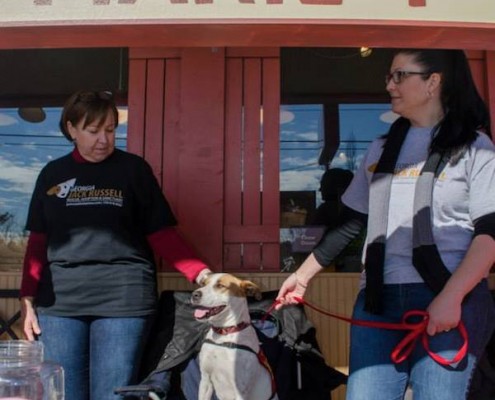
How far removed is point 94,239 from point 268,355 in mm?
1072

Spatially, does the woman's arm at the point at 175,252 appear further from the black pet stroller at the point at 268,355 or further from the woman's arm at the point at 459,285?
the woman's arm at the point at 459,285

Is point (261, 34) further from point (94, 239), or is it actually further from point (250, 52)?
point (250, 52)

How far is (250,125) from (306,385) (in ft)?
5.24

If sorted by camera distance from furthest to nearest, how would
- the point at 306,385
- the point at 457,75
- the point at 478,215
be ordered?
the point at 306,385, the point at 457,75, the point at 478,215

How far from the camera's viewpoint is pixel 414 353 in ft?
6.99

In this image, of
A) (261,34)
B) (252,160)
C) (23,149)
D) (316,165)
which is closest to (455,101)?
(261,34)

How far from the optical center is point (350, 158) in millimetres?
4555

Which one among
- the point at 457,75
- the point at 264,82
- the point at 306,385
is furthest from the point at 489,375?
the point at 264,82

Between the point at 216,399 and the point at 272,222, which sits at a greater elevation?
the point at 272,222

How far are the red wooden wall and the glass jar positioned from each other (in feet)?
5.66

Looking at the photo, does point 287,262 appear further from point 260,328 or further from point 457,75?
point 457,75

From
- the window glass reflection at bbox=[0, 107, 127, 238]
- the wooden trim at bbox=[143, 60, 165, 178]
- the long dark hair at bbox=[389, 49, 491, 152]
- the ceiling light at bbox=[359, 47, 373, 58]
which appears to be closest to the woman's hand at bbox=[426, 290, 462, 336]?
the long dark hair at bbox=[389, 49, 491, 152]

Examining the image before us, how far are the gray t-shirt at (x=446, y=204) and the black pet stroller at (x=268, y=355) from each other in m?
1.13

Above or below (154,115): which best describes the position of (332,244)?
below
